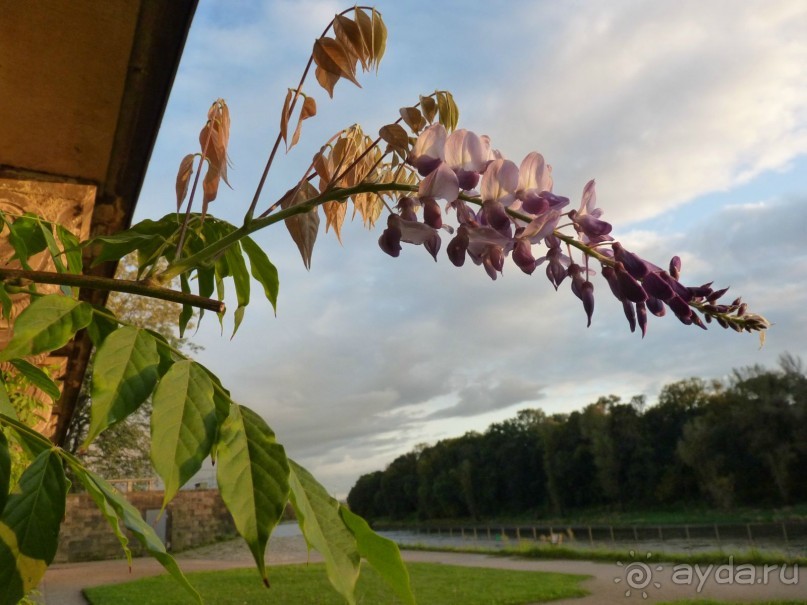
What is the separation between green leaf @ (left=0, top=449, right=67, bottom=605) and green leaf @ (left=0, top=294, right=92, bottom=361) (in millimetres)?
89

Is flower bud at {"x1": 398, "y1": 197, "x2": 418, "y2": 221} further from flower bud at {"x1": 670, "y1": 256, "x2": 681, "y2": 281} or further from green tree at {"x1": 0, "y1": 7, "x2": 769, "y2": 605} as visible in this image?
flower bud at {"x1": 670, "y1": 256, "x2": 681, "y2": 281}

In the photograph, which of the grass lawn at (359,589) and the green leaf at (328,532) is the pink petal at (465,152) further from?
the grass lawn at (359,589)

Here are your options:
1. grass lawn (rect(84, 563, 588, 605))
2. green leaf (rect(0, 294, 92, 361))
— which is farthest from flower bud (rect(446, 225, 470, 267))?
grass lawn (rect(84, 563, 588, 605))

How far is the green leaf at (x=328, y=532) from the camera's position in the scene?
464 millimetres

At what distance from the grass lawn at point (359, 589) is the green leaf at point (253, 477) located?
391 inches

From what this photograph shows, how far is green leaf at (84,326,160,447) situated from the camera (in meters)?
0.48

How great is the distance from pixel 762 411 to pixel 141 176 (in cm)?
3272

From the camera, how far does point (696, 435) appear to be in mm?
30453

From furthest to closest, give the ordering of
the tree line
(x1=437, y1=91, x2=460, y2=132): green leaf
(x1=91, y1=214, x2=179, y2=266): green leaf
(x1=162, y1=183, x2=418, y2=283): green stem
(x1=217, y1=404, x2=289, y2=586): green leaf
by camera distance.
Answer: the tree line < (x1=91, y1=214, x2=179, y2=266): green leaf < (x1=437, y1=91, x2=460, y2=132): green leaf < (x1=162, y1=183, x2=418, y2=283): green stem < (x1=217, y1=404, x2=289, y2=586): green leaf

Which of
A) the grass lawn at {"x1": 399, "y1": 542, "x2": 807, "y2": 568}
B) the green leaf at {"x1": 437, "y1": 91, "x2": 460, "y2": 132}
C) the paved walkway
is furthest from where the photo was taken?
the grass lawn at {"x1": 399, "y1": 542, "x2": 807, "y2": 568}

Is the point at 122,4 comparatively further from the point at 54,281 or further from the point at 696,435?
the point at 696,435

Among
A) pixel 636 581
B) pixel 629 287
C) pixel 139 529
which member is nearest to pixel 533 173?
pixel 629 287

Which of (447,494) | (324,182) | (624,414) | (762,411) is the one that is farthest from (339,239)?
(447,494)

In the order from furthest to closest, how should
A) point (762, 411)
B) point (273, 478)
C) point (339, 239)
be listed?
point (762, 411), point (339, 239), point (273, 478)
